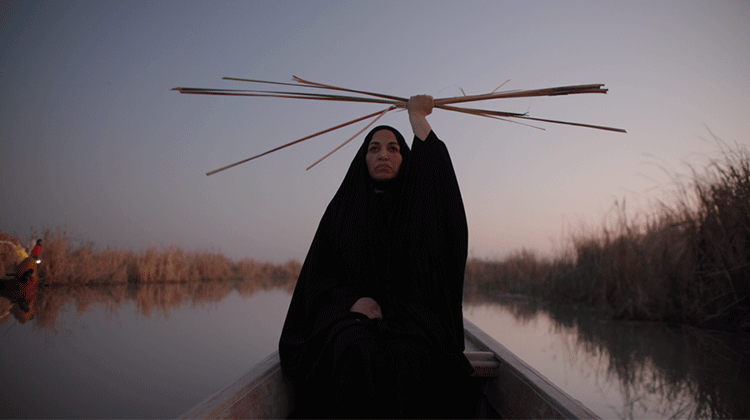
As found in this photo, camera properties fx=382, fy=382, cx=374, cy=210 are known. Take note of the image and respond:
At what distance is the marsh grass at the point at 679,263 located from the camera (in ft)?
13.3

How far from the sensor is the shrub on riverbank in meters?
8.45

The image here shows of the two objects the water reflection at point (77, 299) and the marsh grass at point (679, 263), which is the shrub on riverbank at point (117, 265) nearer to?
the water reflection at point (77, 299)

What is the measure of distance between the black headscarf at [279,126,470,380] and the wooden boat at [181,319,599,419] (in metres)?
0.14

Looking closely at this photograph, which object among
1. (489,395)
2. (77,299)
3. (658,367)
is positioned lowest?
(658,367)

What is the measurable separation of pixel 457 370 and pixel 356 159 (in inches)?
51.8

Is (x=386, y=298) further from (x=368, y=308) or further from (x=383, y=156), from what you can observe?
(x=383, y=156)

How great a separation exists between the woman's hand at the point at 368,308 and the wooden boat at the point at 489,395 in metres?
0.47

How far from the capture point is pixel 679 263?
485cm

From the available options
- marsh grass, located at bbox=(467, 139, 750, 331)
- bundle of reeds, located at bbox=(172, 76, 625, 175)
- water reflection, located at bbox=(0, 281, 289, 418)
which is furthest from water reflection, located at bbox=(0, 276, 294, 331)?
marsh grass, located at bbox=(467, 139, 750, 331)

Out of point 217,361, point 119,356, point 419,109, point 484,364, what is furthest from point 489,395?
point 119,356

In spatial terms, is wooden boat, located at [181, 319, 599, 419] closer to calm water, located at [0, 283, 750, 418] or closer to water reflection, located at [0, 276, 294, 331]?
calm water, located at [0, 283, 750, 418]

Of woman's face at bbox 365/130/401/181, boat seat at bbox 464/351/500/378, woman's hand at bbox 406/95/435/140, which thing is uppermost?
woman's hand at bbox 406/95/435/140

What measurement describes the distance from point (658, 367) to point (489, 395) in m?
2.28

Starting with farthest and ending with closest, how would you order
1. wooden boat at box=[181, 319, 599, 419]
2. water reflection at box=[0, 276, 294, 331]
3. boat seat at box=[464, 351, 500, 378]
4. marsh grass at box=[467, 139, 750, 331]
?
water reflection at box=[0, 276, 294, 331]
marsh grass at box=[467, 139, 750, 331]
boat seat at box=[464, 351, 500, 378]
wooden boat at box=[181, 319, 599, 419]
